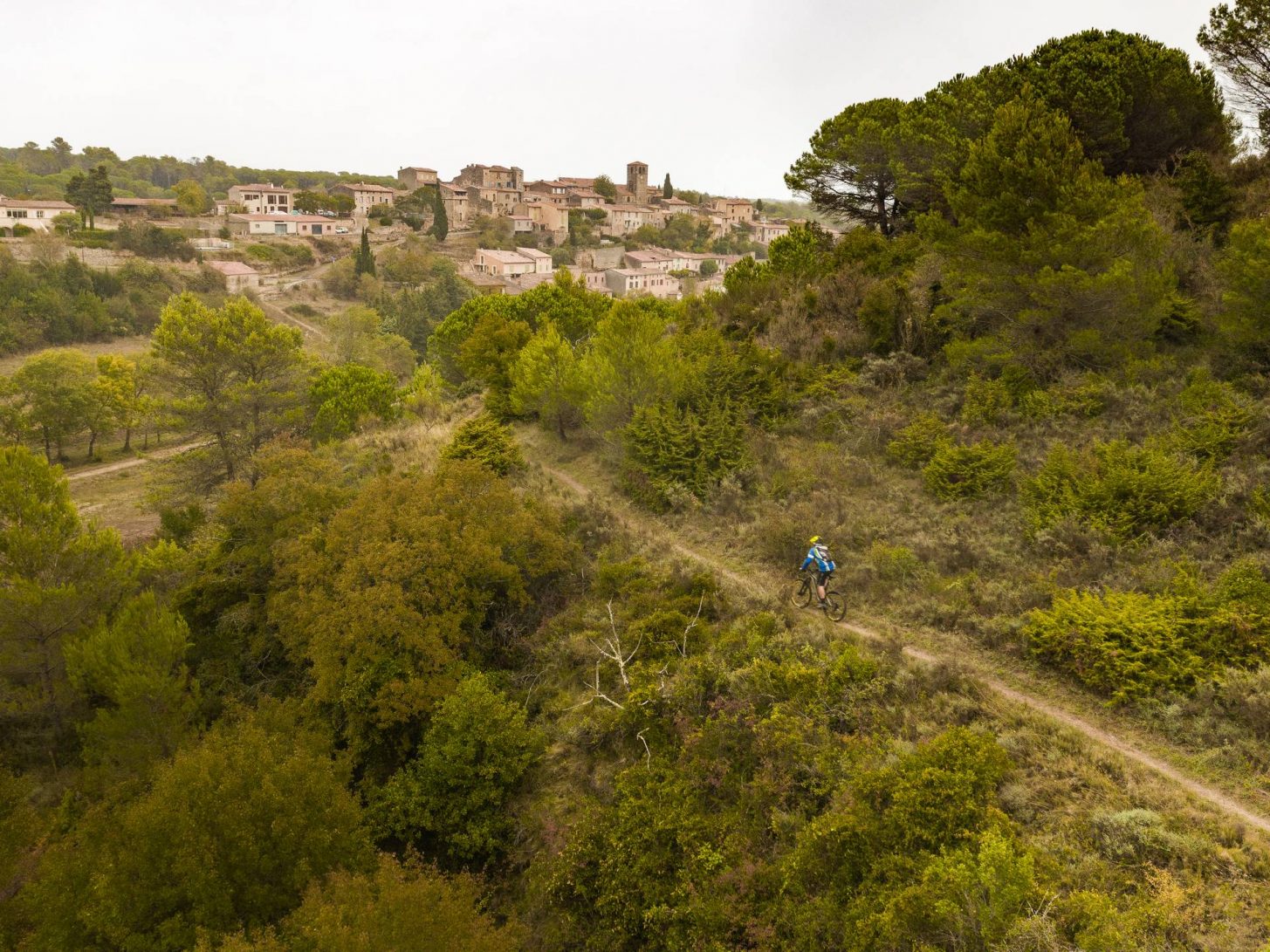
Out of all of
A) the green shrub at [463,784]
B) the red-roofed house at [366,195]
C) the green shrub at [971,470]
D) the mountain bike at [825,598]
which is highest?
the red-roofed house at [366,195]

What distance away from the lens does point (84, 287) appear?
66.1 m

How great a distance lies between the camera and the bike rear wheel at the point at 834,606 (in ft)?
43.1

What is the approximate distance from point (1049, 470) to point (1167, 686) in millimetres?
5632

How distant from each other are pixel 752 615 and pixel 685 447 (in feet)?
24.3

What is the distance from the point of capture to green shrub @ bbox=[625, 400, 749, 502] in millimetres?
19688

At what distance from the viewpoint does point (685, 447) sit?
20.1 m

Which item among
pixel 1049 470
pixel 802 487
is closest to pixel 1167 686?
pixel 1049 470

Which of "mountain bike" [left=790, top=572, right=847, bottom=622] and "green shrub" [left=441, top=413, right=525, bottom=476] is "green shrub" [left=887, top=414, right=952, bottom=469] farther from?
"green shrub" [left=441, top=413, right=525, bottom=476]

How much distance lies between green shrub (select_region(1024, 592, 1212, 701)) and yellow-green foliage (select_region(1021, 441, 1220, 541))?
2138 mm

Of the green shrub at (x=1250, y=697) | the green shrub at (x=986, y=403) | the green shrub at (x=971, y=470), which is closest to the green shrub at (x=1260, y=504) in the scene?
the green shrub at (x=1250, y=697)

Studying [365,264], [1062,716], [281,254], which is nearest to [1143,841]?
[1062,716]

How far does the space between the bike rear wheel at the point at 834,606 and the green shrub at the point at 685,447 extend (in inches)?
242

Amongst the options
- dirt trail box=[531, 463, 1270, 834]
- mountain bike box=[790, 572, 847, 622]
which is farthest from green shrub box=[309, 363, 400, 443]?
mountain bike box=[790, 572, 847, 622]

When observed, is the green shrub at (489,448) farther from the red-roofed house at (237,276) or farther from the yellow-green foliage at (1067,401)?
the red-roofed house at (237,276)
